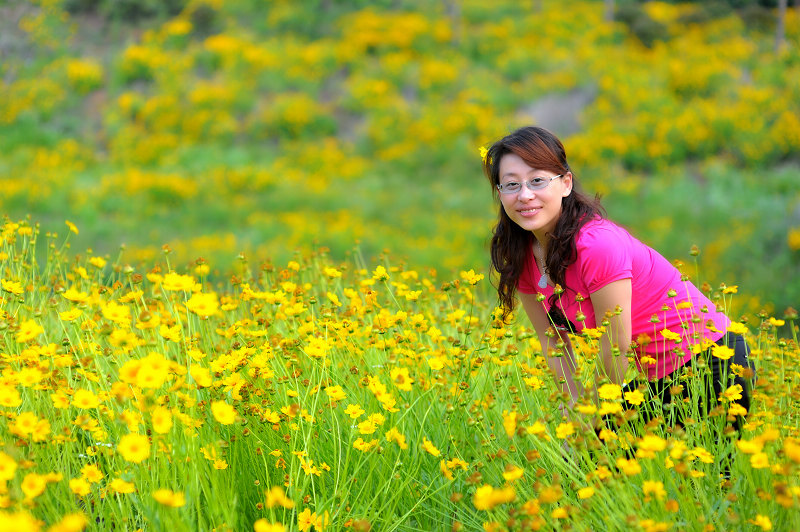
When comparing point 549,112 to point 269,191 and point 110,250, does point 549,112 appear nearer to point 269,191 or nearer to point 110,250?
point 269,191

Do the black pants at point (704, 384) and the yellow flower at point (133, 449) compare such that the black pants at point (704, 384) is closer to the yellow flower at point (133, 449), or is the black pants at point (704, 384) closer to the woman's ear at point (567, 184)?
the woman's ear at point (567, 184)

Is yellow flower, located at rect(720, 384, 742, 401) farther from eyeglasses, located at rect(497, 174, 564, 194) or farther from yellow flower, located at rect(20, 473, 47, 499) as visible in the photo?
yellow flower, located at rect(20, 473, 47, 499)

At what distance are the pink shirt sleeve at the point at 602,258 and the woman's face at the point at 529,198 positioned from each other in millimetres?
145

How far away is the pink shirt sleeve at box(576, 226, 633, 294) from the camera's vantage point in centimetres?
221

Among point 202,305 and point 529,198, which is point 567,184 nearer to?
point 529,198

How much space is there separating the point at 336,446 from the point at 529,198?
1014 mm

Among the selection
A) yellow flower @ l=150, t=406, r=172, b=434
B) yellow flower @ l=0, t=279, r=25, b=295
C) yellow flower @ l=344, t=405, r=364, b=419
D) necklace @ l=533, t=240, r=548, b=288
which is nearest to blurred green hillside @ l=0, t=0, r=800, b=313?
necklace @ l=533, t=240, r=548, b=288

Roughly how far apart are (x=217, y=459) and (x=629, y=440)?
40.9 inches

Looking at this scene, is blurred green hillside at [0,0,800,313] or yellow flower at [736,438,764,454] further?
blurred green hillside at [0,0,800,313]

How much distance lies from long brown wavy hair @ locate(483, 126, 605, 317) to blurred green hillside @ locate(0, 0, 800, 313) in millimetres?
3442

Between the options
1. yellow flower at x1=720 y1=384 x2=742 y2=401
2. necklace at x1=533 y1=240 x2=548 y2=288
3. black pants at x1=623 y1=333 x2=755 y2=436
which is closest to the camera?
yellow flower at x1=720 y1=384 x2=742 y2=401

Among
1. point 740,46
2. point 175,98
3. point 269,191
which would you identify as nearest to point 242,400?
point 269,191

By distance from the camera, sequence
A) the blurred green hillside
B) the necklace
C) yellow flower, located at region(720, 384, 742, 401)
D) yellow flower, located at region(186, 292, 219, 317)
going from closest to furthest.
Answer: yellow flower, located at region(186, 292, 219, 317) < yellow flower, located at region(720, 384, 742, 401) < the necklace < the blurred green hillside

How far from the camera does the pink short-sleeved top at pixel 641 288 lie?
223 centimetres
